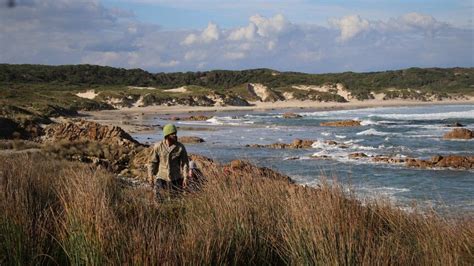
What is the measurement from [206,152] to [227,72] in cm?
10890

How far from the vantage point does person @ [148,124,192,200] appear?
8438 mm

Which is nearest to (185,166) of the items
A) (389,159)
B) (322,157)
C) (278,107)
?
(389,159)

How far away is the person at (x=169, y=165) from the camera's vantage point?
8438 millimetres

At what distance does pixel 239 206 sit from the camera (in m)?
5.52

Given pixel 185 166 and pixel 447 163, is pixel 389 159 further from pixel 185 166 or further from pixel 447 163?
pixel 185 166

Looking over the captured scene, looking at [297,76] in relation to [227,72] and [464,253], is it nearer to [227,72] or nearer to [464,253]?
[227,72]

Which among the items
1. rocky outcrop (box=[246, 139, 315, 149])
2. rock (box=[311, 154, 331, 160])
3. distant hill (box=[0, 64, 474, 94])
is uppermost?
distant hill (box=[0, 64, 474, 94])

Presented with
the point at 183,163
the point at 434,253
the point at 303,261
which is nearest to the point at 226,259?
the point at 303,261

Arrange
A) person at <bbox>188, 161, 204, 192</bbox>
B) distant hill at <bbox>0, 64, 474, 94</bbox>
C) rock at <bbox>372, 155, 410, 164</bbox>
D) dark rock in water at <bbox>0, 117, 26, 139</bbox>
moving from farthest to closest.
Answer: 1. distant hill at <bbox>0, 64, 474, 94</bbox>
2. rock at <bbox>372, 155, 410, 164</bbox>
3. dark rock in water at <bbox>0, 117, 26, 139</bbox>
4. person at <bbox>188, 161, 204, 192</bbox>

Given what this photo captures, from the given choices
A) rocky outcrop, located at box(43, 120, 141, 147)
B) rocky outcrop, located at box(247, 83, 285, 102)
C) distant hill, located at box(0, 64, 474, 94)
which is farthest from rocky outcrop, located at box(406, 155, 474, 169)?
distant hill, located at box(0, 64, 474, 94)

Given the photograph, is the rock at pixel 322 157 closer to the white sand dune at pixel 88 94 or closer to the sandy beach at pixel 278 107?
the sandy beach at pixel 278 107

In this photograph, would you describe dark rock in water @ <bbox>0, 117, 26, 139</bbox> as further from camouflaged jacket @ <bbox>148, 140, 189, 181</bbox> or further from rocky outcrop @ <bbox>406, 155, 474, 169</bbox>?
rocky outcrop @ <bbox>406, 155, 474, 169</bbox>

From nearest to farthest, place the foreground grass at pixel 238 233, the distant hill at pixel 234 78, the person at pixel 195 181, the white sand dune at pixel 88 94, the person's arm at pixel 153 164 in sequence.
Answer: the foreground grass at pixel 238 233
the person at pixel 195 181
the person's arm at pixel 153 164
the white sand dune at pixel 88 94
the distant hill at pixel 234 78

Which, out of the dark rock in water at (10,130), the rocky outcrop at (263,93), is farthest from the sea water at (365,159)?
the rocky outcrop at (263,93)
